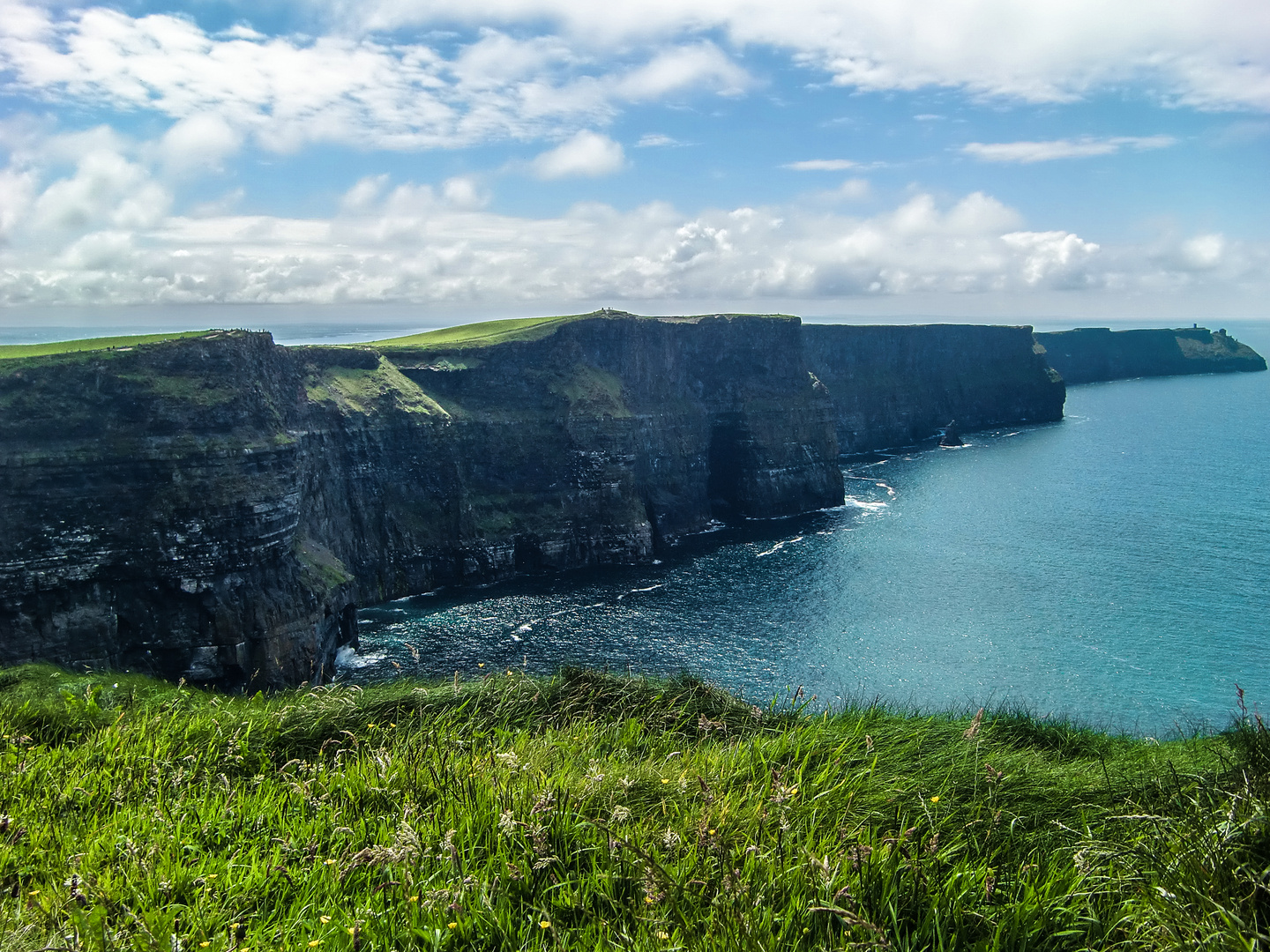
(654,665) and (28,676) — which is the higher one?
(28,676)

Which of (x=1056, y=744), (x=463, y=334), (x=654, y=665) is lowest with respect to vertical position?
(x=654, y=665)

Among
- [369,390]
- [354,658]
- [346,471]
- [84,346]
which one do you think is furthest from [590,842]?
[369,390]

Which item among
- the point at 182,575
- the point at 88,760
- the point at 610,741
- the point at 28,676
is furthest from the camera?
the point at 182,575

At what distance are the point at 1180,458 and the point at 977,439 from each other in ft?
149

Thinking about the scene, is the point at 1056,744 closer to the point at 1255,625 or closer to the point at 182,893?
the point at 182,893

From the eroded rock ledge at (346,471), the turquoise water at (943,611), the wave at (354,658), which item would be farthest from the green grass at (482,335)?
the wave at (354,658)

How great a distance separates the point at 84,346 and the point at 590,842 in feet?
257

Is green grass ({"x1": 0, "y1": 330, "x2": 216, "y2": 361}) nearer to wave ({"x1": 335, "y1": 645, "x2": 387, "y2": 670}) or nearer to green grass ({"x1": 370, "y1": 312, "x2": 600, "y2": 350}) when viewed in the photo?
wave ({"x1": 335, "y1": 645, "x2": 387, "y2": 670})

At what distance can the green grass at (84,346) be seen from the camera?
63.1m

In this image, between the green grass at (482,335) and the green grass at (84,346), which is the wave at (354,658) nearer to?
the green grass at (84,346)

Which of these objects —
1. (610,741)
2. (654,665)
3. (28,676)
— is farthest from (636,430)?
(610,741)

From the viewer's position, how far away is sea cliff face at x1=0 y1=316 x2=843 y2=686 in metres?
52.3

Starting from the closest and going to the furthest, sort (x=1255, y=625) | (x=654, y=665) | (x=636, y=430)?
(x=654, y=665), (x=1255, y=625), (x=636, y=430)

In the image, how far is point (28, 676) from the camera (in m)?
20.6
